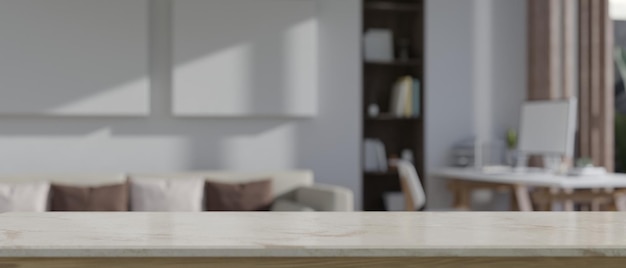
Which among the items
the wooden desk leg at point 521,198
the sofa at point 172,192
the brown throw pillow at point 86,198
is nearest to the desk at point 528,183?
the wooden desk leg at point 521,198

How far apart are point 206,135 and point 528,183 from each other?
2090mm

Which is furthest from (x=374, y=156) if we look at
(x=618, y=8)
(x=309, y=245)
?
(x=309, y=245)

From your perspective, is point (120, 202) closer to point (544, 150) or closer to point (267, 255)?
point (544, 150)

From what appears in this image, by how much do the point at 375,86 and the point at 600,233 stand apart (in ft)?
14.1

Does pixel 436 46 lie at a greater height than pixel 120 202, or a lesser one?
greater

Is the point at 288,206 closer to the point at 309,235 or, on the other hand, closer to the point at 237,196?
the point at 237,196

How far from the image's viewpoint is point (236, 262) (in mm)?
1647

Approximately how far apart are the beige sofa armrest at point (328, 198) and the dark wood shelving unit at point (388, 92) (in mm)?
1245

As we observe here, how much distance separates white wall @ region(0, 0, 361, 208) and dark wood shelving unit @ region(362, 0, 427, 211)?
0.41 metres

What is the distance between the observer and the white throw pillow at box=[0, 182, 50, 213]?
4.55 metres

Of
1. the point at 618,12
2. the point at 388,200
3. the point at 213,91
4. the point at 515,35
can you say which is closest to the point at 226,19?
the point at 213,91

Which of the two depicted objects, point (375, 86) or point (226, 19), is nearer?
point (226, 19)

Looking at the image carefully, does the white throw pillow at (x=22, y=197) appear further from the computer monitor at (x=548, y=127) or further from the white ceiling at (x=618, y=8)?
the white ceiling at (x=618, y=8)

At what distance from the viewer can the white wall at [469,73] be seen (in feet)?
19.4
